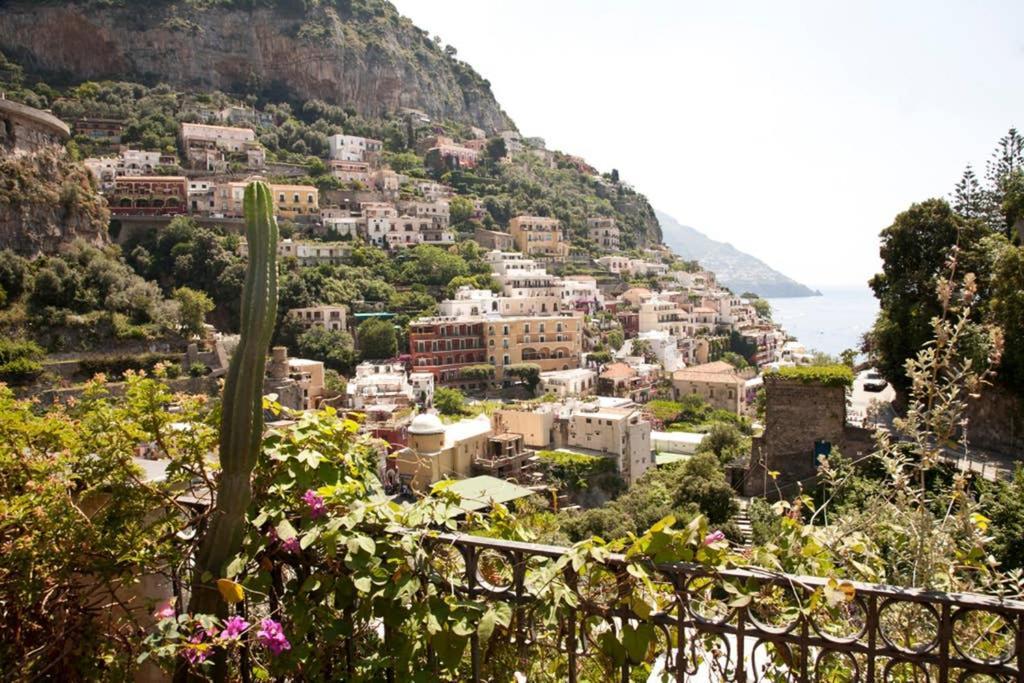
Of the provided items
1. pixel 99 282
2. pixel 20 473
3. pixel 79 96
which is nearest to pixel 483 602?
pixel 20 473

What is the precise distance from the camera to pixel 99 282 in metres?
26.4

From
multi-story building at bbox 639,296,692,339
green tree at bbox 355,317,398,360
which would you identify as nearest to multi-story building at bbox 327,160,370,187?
green tree at bbox 355,317,398,360

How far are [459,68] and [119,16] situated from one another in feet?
131

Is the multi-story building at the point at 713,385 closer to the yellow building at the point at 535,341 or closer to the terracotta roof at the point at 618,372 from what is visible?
the terracotta roof at the point at 618,372

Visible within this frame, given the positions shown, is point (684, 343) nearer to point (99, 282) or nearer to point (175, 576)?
point (99, 282)

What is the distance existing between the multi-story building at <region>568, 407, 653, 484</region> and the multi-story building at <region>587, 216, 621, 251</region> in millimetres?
42723

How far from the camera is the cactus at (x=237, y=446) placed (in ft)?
6.25

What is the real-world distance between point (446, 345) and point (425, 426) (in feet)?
51.4

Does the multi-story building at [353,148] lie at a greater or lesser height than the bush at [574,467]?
greater

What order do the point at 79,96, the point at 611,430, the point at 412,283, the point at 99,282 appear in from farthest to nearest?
the point at 79,96
the point at 412,283
the point at 99,282
the point at 611,430

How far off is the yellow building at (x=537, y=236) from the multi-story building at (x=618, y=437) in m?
30.9

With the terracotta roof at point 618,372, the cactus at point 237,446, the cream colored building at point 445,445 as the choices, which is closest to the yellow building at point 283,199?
the terracotta roof at point 618,372

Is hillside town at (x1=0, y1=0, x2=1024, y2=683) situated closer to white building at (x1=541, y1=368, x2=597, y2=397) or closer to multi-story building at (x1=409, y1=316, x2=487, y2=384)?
multi-story building at (x1=409, y1=316, x2=487, y2=384)

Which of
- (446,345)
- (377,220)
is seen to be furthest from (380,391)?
(377,220)
